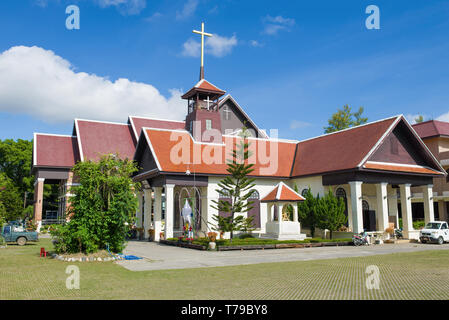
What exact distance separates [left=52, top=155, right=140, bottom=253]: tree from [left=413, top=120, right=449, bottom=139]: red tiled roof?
3341 centimetres

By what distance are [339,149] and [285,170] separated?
536 cm

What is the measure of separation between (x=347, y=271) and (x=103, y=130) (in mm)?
38709

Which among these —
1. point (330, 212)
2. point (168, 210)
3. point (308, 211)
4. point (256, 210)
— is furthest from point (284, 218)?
point (168, 210)

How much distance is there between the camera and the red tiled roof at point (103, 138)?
144ft

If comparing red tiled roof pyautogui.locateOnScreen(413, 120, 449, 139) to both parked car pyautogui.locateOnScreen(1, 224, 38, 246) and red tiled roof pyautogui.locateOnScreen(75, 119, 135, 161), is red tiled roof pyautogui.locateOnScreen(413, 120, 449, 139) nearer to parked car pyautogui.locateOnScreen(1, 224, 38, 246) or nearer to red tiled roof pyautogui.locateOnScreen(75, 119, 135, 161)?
red tiled roof pyautogui.locateOnScreen(75, 119, 135, 161)

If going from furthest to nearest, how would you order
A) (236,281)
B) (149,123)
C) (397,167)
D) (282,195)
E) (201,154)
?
(149,123) → (201,154) → (397,167) → (282,195) → (236,281)

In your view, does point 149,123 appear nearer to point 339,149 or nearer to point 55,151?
point 55,151

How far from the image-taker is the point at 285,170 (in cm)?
3388

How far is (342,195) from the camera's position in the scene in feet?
101

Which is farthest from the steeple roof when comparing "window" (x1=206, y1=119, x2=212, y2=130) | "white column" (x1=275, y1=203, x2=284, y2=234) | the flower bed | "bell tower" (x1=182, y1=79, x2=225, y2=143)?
the flower bed

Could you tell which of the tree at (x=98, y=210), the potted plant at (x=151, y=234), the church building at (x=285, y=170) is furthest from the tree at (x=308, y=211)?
the tree at (x=98, y=210)

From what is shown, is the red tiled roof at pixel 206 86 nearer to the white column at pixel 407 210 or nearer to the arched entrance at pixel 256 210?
the arched entrance at pixel 256 210
